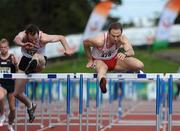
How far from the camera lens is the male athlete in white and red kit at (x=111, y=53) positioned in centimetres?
993

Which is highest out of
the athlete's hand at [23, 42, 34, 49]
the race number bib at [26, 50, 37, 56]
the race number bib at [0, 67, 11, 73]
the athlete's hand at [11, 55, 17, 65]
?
the athlete's hand at [23, 42, 34, 49]

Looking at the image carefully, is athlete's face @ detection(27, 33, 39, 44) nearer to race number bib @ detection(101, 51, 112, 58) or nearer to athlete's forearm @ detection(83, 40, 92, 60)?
athlete's forearm @ detection(83, 40, 92, 60)

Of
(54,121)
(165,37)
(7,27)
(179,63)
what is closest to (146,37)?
(179,63)

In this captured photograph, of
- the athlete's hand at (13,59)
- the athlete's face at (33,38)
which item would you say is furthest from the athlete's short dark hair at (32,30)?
the athlete's hand at (13,59)

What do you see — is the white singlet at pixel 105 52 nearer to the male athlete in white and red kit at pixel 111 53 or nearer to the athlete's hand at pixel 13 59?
the male athlete in white and red kit at pixel 111 53

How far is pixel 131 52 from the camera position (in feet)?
32.4

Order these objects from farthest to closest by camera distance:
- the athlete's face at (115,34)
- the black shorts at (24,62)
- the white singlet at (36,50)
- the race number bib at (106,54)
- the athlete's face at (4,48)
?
the athlete's face at (4,48) < the black shorts at (24,62) < the white singlet at (36,50) < the race number bib at (106,54) < the athlete's face at (115,34)

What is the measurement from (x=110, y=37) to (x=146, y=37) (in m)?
42.6

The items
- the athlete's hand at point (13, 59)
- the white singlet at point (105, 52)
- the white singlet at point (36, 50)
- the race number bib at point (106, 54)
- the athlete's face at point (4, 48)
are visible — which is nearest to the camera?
the white singlet at point (105, 52)

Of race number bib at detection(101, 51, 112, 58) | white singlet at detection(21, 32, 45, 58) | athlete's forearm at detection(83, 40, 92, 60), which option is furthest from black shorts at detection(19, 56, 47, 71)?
race number bib at detection(101, 51, 112, 58)

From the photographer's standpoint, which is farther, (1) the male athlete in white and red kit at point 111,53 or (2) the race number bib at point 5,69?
(2) the race number bib at point 5,69

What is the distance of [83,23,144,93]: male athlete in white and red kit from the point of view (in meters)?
9.93

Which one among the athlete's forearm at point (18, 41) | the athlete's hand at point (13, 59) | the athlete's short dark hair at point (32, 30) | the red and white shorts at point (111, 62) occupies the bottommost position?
the red and white shorts at point (111, 62)

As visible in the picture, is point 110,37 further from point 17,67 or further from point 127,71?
point 17,67
